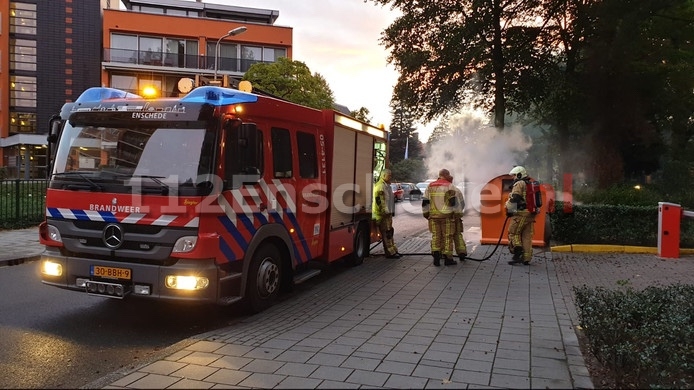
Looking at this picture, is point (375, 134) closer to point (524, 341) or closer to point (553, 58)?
point (524, 341)

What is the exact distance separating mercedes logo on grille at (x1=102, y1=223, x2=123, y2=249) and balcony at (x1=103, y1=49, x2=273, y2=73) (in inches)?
1376


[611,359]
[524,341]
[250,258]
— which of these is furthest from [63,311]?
[611,359]

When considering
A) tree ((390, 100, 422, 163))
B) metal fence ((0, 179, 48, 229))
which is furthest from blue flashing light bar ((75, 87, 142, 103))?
tree ((390, 100, 422, 163))

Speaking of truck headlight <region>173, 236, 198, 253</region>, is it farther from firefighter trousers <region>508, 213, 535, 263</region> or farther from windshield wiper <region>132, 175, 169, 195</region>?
firefighter trousers <region>508, 213, 535, 263</region>

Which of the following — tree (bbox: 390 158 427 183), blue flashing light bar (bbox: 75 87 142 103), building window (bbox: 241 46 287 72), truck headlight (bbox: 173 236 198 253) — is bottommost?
truck headlight (bbox: 173 236 198 253)

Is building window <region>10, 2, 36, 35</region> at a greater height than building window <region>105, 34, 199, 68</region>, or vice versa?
building window <region>10, 2, 36, 35</region>

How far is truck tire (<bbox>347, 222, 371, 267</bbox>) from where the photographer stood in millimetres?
9773

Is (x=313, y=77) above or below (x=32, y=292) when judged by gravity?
above

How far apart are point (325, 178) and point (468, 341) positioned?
380cm

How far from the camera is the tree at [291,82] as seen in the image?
87.9 ft

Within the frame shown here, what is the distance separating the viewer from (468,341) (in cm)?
488

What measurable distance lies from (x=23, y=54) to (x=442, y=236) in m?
43.7

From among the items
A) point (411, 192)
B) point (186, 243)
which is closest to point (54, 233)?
point (186, 243)

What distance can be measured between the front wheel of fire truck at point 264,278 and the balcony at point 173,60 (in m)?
34.4
